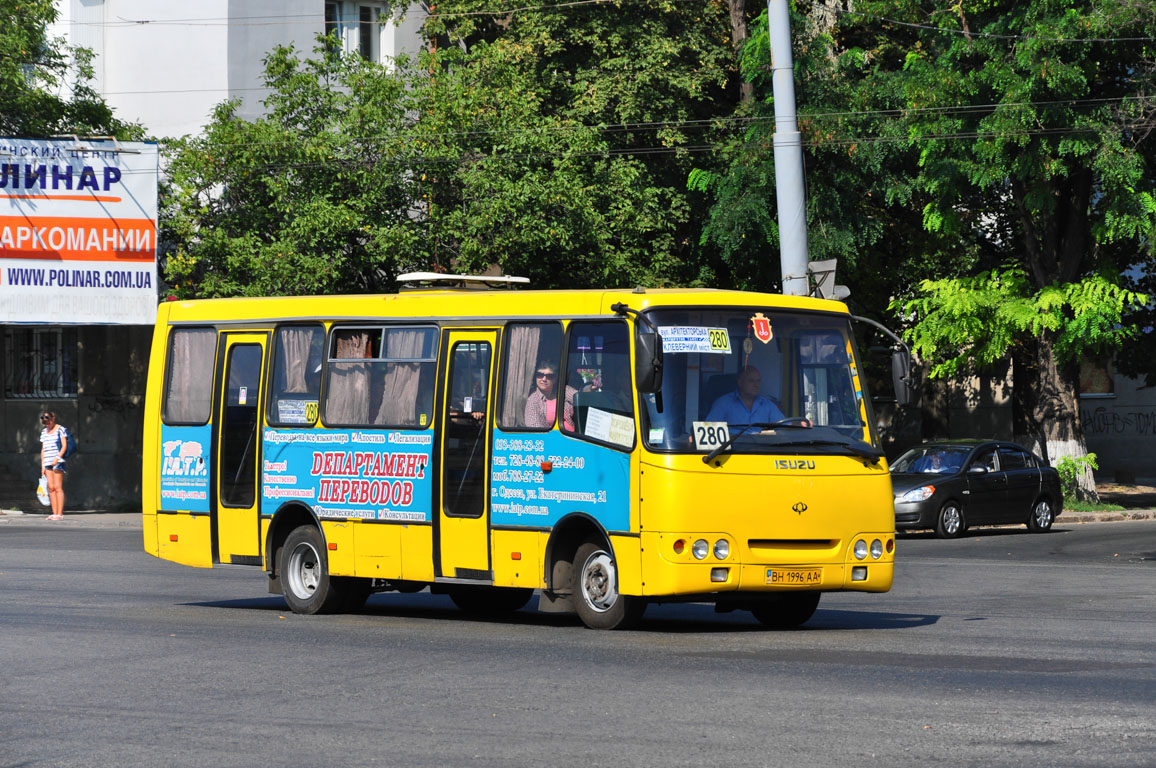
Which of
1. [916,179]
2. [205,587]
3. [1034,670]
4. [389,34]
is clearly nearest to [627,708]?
[1034,670]

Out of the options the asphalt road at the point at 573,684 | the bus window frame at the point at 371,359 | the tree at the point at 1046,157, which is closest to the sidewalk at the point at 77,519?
the asphalt road at the point at 573,684

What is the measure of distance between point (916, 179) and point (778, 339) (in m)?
20.5

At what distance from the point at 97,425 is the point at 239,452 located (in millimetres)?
22118

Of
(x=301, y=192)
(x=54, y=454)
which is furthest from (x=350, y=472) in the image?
(x=54, y=454)

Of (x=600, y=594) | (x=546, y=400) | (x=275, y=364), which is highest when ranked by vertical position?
(x=275, y=364)

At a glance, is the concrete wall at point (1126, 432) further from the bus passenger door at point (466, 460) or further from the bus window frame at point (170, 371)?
the bus passenger door at point (466, 460)

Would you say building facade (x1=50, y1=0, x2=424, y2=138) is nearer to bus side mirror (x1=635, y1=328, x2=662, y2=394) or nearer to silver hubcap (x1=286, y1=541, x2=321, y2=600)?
silver hubcap (x1=286, y1=541, x2=321, y2=600)

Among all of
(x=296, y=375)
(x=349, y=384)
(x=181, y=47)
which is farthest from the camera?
(x=181, y=47)

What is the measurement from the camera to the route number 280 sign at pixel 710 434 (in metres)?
12.3

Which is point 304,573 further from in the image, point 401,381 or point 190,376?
point 190,376

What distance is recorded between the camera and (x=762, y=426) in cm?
1249

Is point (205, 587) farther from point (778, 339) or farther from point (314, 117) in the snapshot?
point (314, 117)

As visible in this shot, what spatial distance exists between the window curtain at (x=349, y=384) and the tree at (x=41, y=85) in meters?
20.3

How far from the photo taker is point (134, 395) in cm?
3631
